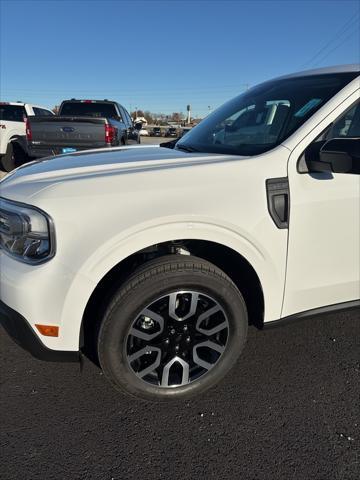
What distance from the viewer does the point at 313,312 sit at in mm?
2510

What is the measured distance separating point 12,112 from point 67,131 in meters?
3.74

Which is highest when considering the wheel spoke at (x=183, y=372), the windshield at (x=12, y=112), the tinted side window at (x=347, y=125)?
the windshield at (x=12, y=112)

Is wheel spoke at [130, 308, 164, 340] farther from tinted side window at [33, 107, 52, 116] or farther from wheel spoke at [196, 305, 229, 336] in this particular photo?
tinted side window at [33, 107, 52, 116]

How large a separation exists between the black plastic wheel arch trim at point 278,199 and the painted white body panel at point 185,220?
1.2 inches

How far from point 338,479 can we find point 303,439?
27 centimetres

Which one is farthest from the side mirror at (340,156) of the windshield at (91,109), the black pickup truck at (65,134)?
the windshield at (91,109)

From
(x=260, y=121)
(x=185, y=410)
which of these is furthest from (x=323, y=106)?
(x=185, y=410)

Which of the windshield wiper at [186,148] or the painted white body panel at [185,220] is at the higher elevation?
the windshield wiper at [186,148]

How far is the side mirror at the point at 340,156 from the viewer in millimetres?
2141

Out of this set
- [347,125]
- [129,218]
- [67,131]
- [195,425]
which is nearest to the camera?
[129,218]

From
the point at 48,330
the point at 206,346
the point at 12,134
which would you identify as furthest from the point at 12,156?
the point at 206,346

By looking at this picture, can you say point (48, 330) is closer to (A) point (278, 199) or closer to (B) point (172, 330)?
(B) point (172, 330)

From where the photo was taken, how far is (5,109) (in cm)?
1041

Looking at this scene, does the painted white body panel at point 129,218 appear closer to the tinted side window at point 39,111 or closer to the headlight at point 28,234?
the headlight at point 28,234
